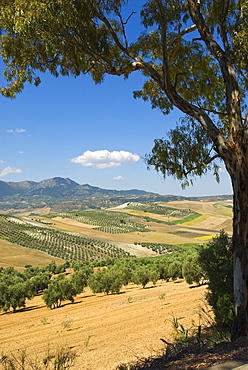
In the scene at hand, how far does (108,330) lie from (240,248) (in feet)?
24.3

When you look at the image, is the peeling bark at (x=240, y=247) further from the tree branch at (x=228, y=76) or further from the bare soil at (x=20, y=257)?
the bare soil at (x=20, y=257)

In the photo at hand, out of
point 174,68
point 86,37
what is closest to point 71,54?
point 86,37

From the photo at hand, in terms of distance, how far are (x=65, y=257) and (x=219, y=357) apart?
58641mm

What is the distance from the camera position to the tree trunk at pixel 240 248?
5.69 m

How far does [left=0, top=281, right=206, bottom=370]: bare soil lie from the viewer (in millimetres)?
7955

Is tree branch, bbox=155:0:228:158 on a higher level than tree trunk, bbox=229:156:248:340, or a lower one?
higher

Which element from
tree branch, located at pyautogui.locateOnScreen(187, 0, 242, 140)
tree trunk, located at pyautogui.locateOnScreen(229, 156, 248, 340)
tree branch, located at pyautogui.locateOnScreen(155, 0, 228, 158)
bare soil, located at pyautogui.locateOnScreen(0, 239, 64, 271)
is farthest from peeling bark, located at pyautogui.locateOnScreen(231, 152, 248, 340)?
bare soil, located at pyautogui.locateOnScreen(0, 239, 64, 271)

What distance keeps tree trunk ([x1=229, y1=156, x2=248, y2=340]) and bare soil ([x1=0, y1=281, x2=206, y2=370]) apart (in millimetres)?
1366

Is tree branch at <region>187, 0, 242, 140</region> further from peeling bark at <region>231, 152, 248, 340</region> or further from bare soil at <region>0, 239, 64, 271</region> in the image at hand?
bare soil at <region>0, 239, 64, 271</region>

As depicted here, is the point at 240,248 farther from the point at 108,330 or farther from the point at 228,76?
the point at 108,330

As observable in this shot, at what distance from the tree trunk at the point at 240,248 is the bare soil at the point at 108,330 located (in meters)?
1.37

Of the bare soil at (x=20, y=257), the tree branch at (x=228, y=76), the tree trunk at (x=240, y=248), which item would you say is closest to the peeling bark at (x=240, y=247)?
the tree trunk at (x=240, y=248)

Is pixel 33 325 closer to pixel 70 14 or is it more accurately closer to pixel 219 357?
pixel 219 357

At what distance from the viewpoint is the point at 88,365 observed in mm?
7422
